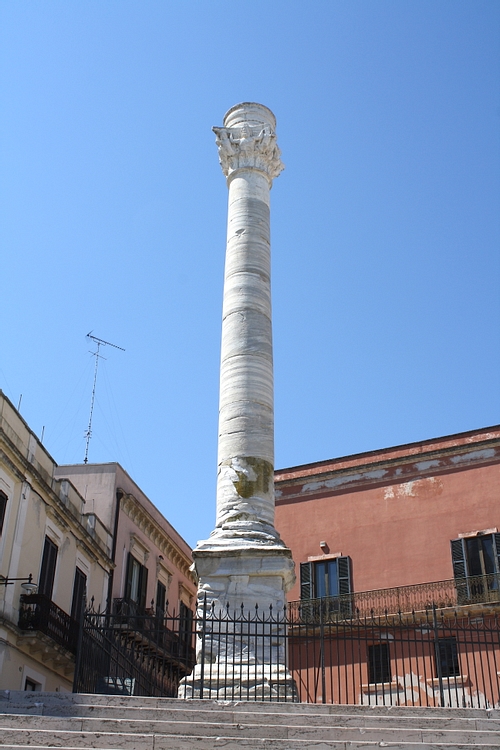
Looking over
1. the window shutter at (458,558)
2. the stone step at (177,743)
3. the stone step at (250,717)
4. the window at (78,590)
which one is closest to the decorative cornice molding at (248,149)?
the stone step at (250,717)

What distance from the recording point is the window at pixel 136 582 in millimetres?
25406

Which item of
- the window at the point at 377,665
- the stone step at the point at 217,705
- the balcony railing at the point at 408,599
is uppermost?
the balcony railing at the point at 408,599

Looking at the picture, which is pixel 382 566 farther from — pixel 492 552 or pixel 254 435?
pixel 254 435

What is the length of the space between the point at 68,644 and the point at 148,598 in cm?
634

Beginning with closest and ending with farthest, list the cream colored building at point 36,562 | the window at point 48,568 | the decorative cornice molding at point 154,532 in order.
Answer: the cream colored building at point 36,562
the window at point 48,568
the decorative cornice molding at point 154,532

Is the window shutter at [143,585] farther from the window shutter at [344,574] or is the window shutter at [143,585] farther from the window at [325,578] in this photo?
the window shutter at [344,574]

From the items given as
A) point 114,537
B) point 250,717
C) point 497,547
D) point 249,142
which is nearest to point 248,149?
point 249,142

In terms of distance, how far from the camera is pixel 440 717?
895 centimetres

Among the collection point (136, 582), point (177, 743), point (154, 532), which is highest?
point (154, 532)

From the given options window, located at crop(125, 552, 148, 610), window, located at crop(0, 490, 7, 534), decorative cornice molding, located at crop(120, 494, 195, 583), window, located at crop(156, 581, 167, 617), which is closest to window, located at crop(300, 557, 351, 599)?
decorative cornice molding, located at crop(120, 494, 195, 583)

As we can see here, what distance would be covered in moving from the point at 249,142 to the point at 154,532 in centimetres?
1435

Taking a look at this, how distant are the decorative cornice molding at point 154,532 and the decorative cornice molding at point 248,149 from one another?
1146 centimetres

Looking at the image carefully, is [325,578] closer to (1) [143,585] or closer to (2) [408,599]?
(2) [408,599]

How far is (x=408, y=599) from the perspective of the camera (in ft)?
71.9
